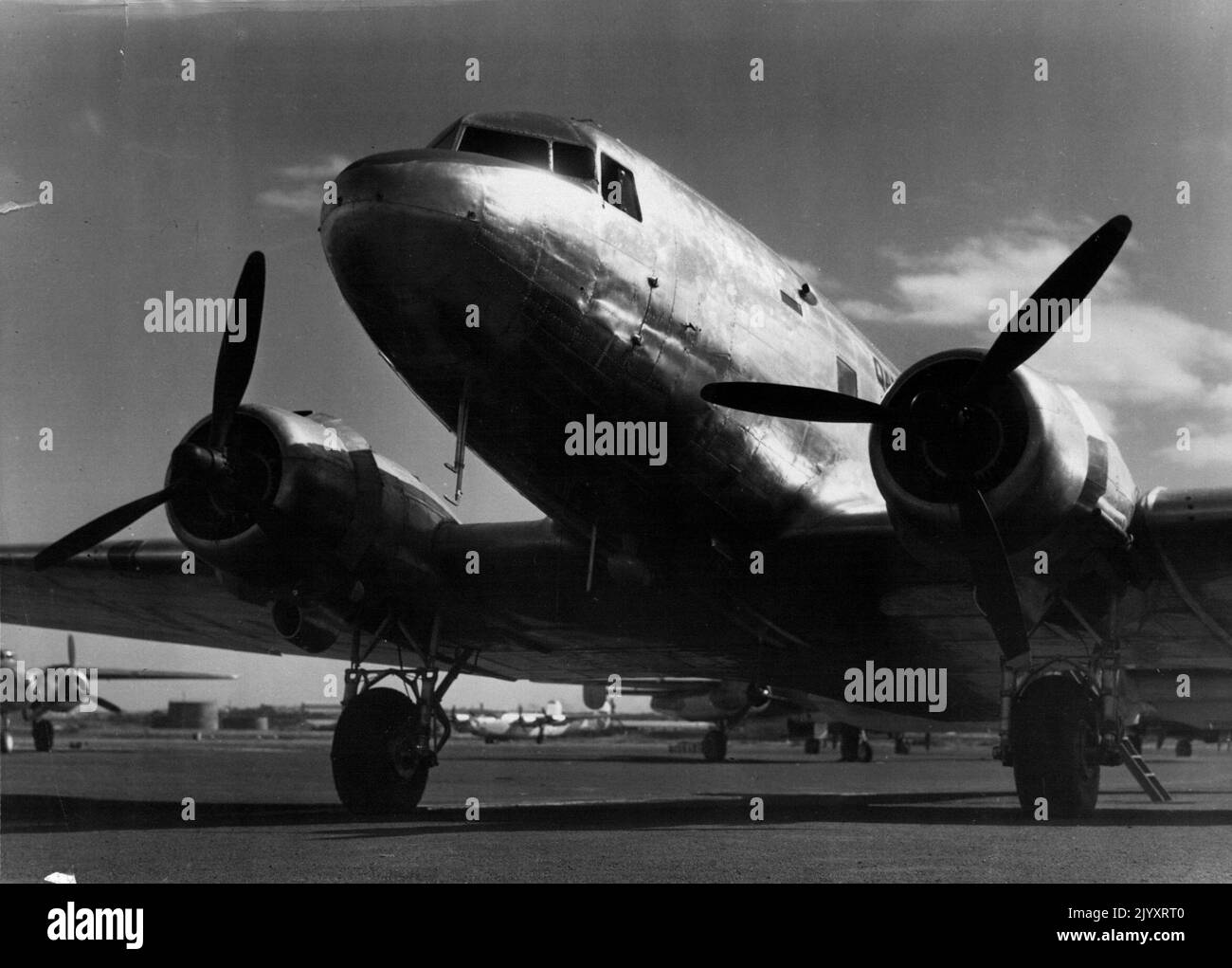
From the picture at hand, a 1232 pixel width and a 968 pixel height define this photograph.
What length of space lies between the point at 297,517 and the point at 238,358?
5.13 ft

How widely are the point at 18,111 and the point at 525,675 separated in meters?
9.84

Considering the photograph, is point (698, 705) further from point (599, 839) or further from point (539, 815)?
point (599, 839)

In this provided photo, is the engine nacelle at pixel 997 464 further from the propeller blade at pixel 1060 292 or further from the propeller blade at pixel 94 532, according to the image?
the propeller blade at pixel 94 532

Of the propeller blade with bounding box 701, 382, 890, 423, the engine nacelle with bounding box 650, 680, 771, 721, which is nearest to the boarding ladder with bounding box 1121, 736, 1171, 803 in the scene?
the propeller blade with bounding box 701, 382, 890, 423

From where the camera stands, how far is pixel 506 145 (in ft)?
32.3

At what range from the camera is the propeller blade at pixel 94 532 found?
1194 centimetres

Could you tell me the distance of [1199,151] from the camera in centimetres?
945

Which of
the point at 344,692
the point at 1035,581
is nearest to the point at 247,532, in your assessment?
the point at 344,692

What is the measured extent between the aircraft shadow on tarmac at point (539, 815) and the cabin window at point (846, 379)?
4186mm

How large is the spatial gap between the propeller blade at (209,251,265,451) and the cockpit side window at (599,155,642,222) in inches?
132

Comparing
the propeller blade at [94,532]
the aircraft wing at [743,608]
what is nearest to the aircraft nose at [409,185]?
the aircraft wing at [743,608]

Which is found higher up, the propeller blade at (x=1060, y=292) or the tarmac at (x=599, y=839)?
the propeller blade at (x=1060, y=292)

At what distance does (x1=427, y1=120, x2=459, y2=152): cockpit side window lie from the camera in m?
9.87

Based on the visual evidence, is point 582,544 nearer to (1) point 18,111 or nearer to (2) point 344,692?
(2) point 344,692
